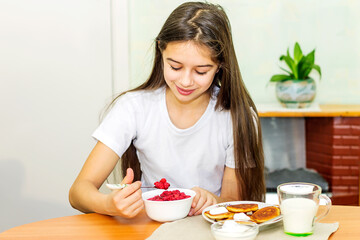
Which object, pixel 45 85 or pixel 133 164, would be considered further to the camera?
pixel 45 85

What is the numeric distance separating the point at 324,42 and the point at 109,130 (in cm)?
178

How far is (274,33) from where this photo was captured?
112 inches

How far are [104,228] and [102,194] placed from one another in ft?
0.50

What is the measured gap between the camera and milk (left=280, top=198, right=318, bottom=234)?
1.05 metres

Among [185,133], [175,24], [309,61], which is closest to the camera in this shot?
[175,24]

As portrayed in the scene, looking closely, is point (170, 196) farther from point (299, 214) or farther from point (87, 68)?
point (87, 68)

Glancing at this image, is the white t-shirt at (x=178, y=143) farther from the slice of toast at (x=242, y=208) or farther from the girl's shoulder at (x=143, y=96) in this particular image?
the slice of toast at (x=242, y=208)

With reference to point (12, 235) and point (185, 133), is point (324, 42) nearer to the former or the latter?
point (185, 133)

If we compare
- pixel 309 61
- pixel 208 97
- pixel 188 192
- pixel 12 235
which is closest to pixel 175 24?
pixel 208 97

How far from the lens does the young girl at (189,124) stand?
1.40 metres

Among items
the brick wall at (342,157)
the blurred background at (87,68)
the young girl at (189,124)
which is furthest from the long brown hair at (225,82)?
the blurred background at (87,68)

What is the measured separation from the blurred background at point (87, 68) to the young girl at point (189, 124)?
3.78 ft

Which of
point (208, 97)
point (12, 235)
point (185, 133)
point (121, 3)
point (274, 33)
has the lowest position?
point (12, 235)

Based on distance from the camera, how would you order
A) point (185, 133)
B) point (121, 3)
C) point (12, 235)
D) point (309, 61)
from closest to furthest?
point (12, 235), point (185, 133), point (309, 61), point (121, 3)
